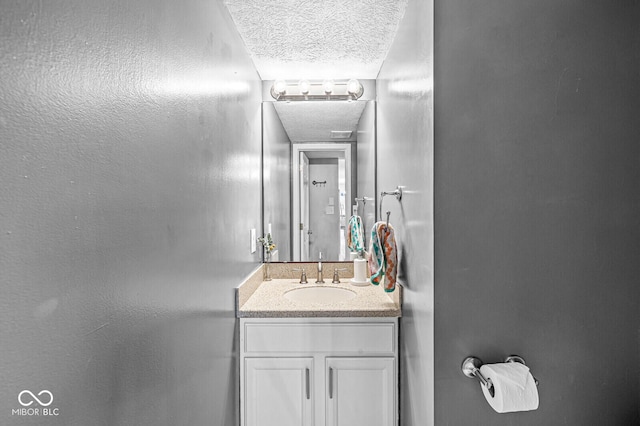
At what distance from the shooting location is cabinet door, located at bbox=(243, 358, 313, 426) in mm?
1829

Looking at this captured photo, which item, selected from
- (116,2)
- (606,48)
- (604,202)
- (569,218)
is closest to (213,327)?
(116,2)

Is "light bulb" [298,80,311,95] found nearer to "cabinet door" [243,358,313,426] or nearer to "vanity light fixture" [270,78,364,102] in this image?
"vanity light fixture" [270,78,364,102]

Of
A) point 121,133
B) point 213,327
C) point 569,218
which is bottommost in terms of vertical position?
point 213,327

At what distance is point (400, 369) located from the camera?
182 cm

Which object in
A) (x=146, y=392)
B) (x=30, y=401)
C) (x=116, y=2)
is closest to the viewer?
(x=30, y=401)

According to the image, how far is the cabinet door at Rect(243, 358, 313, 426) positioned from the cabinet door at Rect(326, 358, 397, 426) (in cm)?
11

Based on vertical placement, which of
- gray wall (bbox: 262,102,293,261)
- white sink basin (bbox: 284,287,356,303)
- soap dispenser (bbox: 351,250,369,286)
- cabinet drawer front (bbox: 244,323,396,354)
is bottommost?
cabinet drawer front (bbox: 244,323,396,354)

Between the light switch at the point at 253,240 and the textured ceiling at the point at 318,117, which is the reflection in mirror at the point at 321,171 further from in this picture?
the light switch at the point at 253,240

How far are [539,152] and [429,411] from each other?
0.97 metres

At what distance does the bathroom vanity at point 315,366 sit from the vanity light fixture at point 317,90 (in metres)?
1.47

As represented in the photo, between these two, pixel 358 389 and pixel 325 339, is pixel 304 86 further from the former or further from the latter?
pixel 358 389

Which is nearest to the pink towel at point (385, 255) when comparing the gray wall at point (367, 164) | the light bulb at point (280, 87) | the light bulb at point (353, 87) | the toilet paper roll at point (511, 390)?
the toilet paper roll at point (511, 390)

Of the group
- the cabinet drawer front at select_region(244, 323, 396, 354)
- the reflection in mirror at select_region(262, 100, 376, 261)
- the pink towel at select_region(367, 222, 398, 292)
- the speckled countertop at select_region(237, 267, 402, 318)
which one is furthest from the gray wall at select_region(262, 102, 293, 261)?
the pink towel at select_region(367, 222, 398, 292)

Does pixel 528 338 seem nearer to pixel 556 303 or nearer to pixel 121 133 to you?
pixel 556 303
